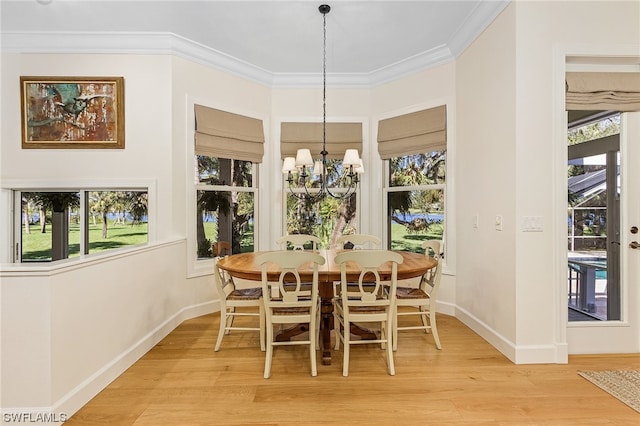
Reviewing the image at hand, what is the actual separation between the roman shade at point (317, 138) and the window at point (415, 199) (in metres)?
0.60

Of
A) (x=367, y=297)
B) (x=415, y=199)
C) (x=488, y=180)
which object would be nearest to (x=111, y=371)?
(x=367, y=297)

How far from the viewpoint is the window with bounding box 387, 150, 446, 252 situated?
397 centimetres

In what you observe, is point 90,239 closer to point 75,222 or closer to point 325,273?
point 75,222

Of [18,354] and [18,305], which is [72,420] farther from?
[18,305]

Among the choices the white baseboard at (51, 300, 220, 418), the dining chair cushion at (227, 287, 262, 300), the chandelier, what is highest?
the chandelier

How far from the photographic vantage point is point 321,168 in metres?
4.13

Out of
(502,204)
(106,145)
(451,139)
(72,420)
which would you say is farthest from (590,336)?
(106,145)

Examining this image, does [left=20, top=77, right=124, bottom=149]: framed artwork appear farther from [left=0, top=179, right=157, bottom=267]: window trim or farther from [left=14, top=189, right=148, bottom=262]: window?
[left=14, top=189, right=148, bottom=262]: window

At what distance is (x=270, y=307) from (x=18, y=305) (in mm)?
1431

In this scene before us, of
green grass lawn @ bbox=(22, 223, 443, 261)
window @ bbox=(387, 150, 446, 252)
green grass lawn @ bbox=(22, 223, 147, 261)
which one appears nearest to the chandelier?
window @ bbox=(387, 150, 446, 252)

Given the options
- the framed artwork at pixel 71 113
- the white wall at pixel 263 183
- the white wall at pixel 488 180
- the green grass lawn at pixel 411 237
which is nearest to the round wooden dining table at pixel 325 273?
the white wall at pixel 488 180

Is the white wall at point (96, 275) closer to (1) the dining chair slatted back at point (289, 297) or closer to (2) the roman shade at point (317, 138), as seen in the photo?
(1) the dining chair slatted back at point (289, 297)

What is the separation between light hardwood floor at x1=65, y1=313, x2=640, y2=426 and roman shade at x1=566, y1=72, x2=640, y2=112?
2028 millimetres

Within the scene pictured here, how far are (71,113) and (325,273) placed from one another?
130 inches
